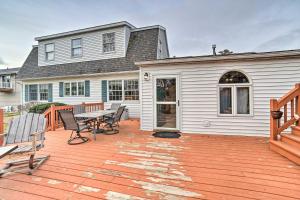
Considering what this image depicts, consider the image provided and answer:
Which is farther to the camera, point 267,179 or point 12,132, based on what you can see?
point 12,132

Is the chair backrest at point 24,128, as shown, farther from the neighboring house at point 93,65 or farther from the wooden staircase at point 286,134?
the neighboring house at point 93,65

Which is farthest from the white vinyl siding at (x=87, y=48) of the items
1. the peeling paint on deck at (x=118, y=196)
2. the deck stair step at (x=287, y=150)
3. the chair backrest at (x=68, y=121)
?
the peeling paint on deck at (x=118, y=196)

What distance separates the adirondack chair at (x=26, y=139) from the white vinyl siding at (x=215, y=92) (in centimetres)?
349

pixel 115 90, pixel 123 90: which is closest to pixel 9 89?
pixel 115 90

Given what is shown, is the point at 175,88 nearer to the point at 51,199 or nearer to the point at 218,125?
the point at 218,125

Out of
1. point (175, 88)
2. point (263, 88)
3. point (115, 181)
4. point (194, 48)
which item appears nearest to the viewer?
point (115, 181)

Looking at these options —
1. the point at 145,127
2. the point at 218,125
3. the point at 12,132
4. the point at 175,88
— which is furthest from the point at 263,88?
the point at 12,132

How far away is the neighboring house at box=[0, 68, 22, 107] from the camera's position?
17834 millimetres

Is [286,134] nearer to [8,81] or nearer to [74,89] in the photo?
[74,89]

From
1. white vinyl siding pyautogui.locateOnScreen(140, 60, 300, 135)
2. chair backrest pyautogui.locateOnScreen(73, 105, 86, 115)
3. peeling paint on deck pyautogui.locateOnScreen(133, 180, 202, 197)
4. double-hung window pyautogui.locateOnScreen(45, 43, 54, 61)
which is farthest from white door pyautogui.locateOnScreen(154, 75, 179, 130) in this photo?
double-hung window pyautogui.locateOnScreen(45, 43, 54, 61)

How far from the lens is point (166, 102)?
227 inches

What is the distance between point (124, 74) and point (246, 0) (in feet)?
24.1

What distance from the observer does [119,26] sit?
31.4 feet

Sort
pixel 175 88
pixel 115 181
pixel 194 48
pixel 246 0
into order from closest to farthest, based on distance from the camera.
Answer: pixel 115 181 < pixel 175 88 < pixel 246 0 < pixel 194 48
